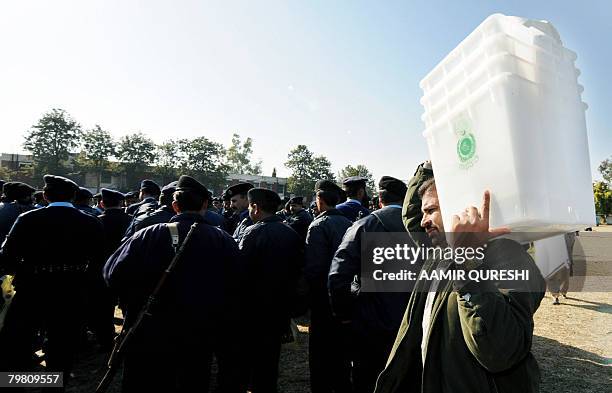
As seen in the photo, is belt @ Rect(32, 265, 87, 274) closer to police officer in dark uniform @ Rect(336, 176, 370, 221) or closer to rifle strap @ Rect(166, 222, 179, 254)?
rifle strap @ Rect(166, 222, 179, 254)

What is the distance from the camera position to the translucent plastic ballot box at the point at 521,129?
113 centimetres

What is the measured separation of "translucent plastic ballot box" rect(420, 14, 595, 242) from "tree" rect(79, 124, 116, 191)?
5755cm

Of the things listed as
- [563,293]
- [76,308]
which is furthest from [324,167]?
[76,308]

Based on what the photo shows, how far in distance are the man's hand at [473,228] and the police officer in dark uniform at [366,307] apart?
1829 millimetres

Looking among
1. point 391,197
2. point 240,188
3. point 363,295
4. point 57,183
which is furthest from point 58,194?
point 391,197

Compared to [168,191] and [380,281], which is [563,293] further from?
[168,191]

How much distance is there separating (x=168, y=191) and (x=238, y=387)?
2.48 meters

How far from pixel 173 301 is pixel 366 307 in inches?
62.1

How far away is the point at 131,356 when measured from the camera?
291 centimetres

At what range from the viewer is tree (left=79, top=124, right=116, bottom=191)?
167ft

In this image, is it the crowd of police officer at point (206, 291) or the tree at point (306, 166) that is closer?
the crowd of police officer at point (206, 291)

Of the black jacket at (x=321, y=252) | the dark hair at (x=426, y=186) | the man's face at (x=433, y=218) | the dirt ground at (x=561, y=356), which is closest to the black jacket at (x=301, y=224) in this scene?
the dirt ground at (x=561, y=356)

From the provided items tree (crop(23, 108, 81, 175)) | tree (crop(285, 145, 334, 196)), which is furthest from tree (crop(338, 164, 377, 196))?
tree (crop(23, 108, 81, 175))

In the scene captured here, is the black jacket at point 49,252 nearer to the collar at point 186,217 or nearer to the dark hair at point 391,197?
the collar at point 186,217
